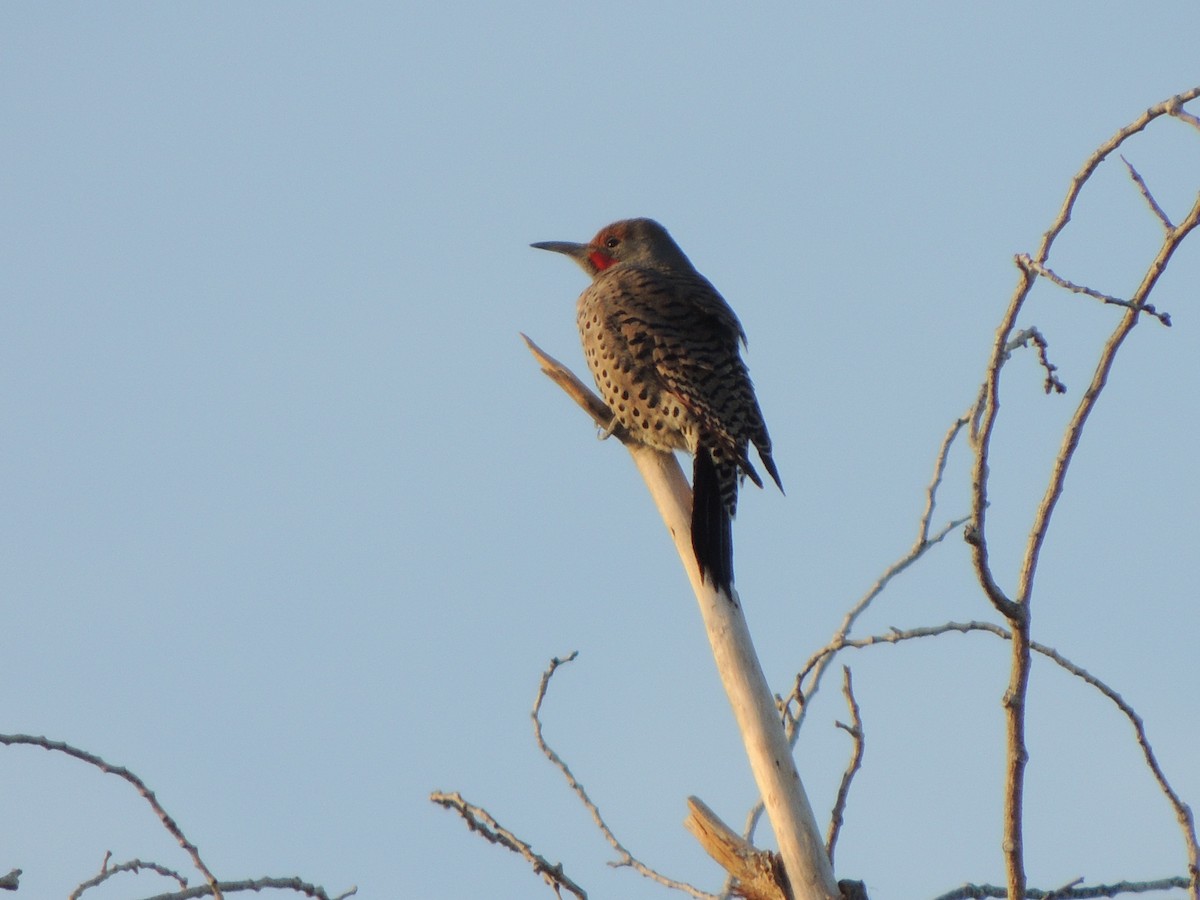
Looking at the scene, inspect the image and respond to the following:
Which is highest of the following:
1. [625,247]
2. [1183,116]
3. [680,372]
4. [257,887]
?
[625,247]

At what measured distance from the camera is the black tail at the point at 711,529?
3951 millimetres

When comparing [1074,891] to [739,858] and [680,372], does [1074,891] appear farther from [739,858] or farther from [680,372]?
[680,372]

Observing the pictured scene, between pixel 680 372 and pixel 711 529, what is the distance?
150 centimetres

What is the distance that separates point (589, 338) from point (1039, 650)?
360 cm

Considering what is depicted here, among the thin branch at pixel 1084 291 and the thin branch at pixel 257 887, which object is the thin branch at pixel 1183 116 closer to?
the thin branch at pixel 1084 291

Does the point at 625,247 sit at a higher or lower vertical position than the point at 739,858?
higher

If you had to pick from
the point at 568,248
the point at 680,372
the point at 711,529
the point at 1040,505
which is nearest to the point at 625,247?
the point at 568,248

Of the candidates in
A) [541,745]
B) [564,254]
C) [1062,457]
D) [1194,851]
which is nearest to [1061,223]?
[1062,457]

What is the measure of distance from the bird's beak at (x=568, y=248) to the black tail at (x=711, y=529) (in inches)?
104

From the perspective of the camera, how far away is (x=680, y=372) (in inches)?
223

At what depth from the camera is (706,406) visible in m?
5.39

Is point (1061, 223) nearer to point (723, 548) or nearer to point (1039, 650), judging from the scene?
point (1039, 650)

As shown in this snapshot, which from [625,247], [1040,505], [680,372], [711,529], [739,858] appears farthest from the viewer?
[625,247]

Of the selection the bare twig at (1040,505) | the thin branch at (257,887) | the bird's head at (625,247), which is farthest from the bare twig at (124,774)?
the bird's head at (625,247)
